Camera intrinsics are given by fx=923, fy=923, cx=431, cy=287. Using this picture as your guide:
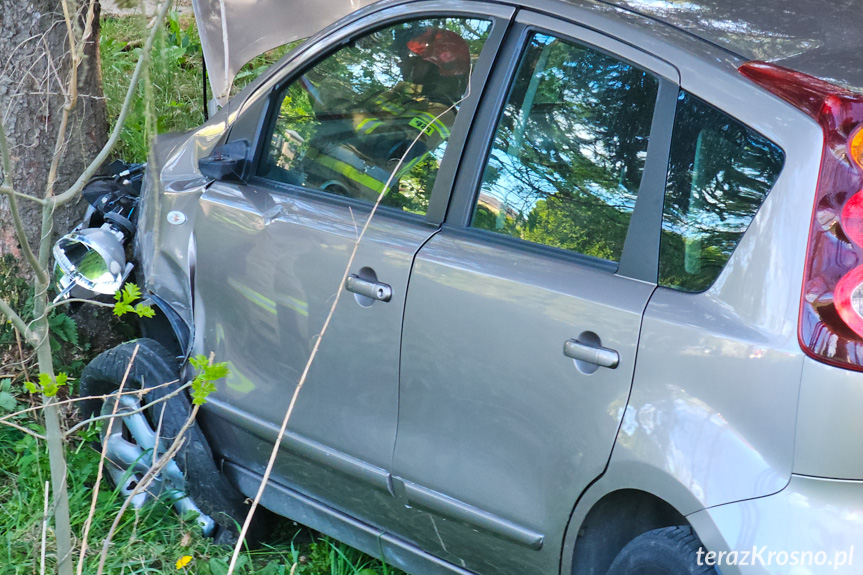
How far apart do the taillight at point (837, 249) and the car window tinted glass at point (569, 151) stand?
445 mm

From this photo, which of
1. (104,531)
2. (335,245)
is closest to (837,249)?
(335,245)

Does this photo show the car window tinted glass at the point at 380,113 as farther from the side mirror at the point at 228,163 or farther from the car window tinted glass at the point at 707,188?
the car window tinted glass at the point at 707,188

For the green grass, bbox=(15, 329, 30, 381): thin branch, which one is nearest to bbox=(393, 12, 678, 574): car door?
the green grass

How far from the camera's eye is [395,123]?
2771 millimetres

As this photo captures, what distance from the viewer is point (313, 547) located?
3.16m

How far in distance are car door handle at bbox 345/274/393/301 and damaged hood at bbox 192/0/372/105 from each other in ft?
5.51

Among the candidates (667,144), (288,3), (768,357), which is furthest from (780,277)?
(288,3)

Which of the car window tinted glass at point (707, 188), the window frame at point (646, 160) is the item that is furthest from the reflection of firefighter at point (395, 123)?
the car window tinted glass at point (707, 188)

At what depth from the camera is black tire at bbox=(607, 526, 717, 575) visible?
6.40 ft

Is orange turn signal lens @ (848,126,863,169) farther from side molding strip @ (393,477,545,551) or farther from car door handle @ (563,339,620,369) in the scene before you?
side molding strip @ (393,477,545,551)

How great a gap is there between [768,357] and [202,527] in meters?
A: 2.17

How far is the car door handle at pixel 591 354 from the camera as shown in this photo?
2023mm

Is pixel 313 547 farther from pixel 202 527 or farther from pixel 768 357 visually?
pixel 768 357

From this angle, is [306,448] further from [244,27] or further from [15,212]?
[244,27]
